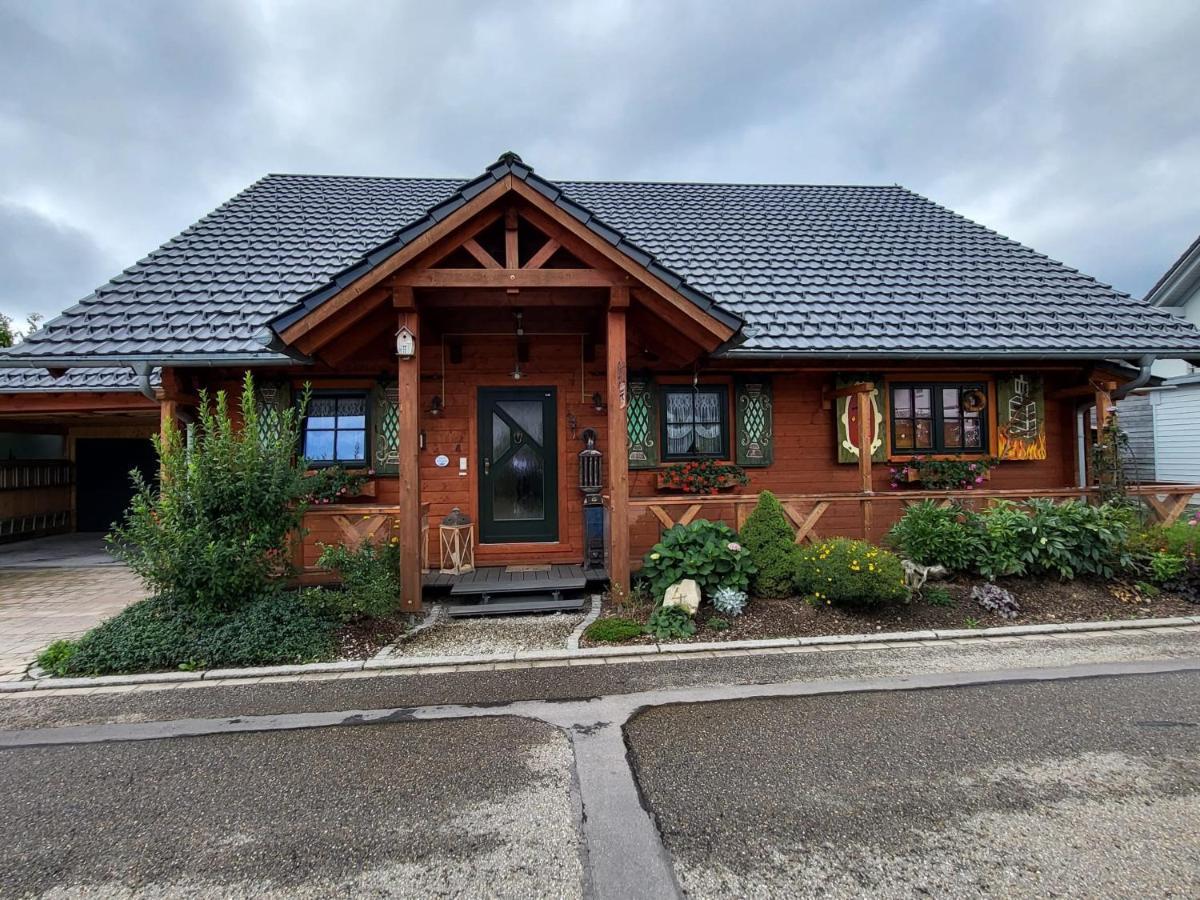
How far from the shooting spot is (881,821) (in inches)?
98.5

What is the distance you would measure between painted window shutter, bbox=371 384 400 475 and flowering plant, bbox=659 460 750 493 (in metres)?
3.47

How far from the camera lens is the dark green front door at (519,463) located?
7.33m

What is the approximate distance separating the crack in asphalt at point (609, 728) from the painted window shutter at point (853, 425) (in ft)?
12.0

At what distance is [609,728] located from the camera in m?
3.43

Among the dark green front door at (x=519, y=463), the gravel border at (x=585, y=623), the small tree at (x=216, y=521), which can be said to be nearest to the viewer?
the small tree at (x=216, y=521)

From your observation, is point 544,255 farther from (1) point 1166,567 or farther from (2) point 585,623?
(1) point 1166,567

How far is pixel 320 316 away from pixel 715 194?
8899 millimetres

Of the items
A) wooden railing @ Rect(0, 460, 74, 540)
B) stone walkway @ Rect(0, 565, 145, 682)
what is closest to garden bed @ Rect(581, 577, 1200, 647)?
stone walkway @ Rect(0, 565, 145, 682)

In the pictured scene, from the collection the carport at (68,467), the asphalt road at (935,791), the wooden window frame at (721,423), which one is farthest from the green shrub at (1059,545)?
the carport at (68,467)

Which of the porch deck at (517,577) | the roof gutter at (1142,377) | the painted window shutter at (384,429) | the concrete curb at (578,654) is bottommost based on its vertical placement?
the concrete curb at (578,654)

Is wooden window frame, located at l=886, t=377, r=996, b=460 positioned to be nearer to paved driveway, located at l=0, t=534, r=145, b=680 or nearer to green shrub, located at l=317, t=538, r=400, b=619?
green shrub, located at l=317, t=538, r=400, b=619

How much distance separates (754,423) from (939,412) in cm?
271

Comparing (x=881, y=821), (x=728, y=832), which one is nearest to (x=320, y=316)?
(x=728, y=832)

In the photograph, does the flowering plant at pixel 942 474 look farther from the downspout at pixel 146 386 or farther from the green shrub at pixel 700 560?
the downspout at pixel 146 386
